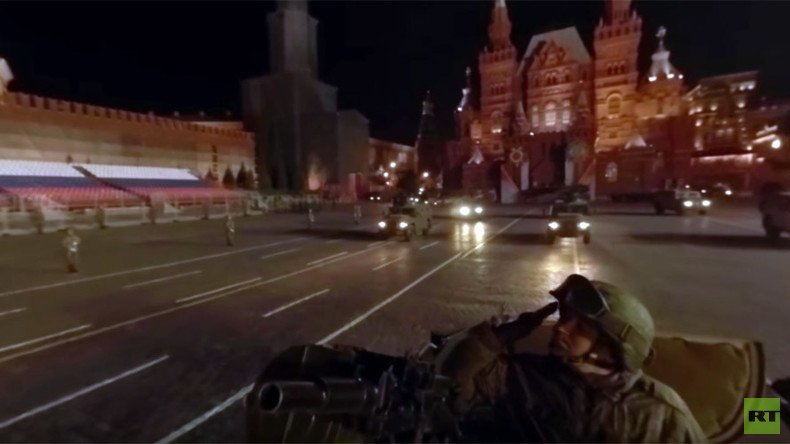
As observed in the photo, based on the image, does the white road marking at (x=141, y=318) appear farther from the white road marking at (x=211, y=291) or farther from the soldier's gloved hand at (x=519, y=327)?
the soldier's gloved hand at (x=519, y=327)

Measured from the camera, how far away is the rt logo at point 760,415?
2.50 metres

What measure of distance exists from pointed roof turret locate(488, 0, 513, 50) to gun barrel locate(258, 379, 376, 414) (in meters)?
77.5

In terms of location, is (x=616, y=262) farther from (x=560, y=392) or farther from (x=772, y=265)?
(x=560, y=392)

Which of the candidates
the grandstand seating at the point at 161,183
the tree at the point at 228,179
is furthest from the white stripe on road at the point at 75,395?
the tree at the point at 228,179

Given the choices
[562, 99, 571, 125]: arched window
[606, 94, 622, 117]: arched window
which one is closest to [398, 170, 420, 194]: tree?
[562, 99, 571, 125]: arched window

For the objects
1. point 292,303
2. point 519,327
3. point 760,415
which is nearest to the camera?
point 519,327

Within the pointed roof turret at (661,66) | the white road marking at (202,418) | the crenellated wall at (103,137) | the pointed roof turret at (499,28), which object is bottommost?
the white road marking at (202,418)

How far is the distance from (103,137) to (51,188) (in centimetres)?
847

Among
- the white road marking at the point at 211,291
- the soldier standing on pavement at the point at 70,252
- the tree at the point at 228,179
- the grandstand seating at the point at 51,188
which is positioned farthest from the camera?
the tree at the point at 228,179

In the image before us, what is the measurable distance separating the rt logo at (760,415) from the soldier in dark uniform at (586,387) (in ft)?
2.86

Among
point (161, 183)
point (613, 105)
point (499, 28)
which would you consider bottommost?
point (161, 183)

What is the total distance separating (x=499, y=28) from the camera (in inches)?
2840

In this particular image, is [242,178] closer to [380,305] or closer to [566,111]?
[380,305]

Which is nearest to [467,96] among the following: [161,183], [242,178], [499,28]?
[499,28]
